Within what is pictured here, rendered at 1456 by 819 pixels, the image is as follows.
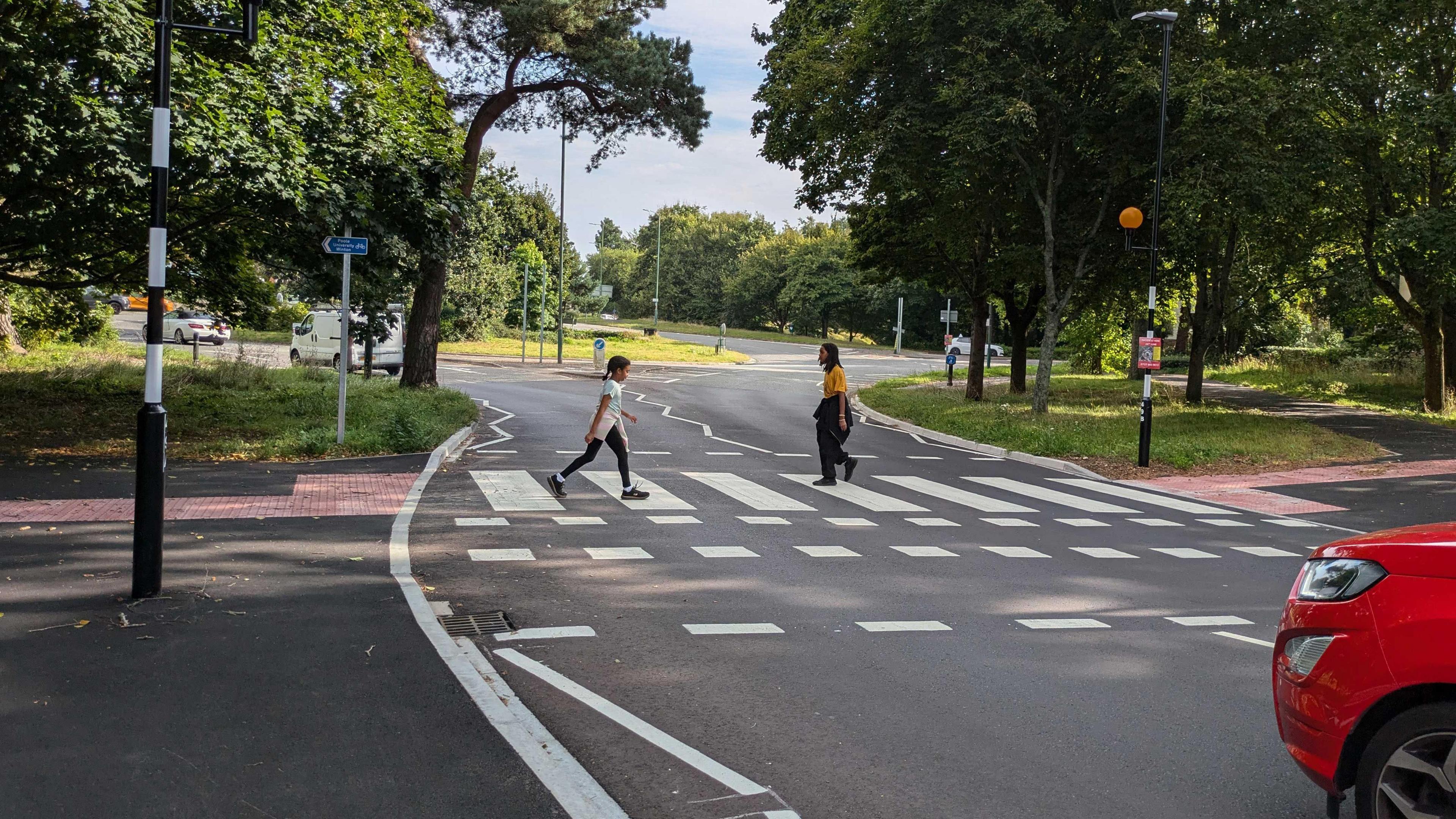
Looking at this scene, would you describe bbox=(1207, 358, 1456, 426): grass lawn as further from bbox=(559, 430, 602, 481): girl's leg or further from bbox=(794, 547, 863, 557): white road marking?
bbox=(559, 430, 602, 481): girl's leg

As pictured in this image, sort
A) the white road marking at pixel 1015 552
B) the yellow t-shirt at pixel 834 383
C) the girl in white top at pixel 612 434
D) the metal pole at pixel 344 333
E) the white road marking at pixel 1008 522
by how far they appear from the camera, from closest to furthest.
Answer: the white road marking at pixel 1015 552, the white road marking at pixel 1008 522, the girl in white top at pixel 612 434, the yellow t-shirt at pixel 834 383, the metal pole at pixel 344 333

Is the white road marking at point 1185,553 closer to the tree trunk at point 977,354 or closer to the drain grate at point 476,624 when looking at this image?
the drain grate at point 476,624

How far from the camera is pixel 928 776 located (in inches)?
173

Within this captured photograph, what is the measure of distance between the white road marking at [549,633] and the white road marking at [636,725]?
0.27m

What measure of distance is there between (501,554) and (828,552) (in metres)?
2.86

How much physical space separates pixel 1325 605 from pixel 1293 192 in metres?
19.9

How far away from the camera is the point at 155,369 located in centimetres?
677

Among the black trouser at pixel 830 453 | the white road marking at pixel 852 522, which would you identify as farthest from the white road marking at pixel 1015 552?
the black trouser at pixel 830 453

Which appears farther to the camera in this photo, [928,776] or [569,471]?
[569,471]

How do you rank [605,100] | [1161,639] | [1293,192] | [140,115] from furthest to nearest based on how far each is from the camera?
[605,100] → [1293,192] → [140,115] → [1161,639]

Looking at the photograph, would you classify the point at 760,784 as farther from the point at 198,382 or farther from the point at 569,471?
the point at 198,382

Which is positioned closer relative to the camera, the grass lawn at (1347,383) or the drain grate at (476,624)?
the drain grate at (476,624)

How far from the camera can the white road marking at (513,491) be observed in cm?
1135

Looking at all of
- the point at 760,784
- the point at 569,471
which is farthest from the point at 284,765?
the point at 569,471
